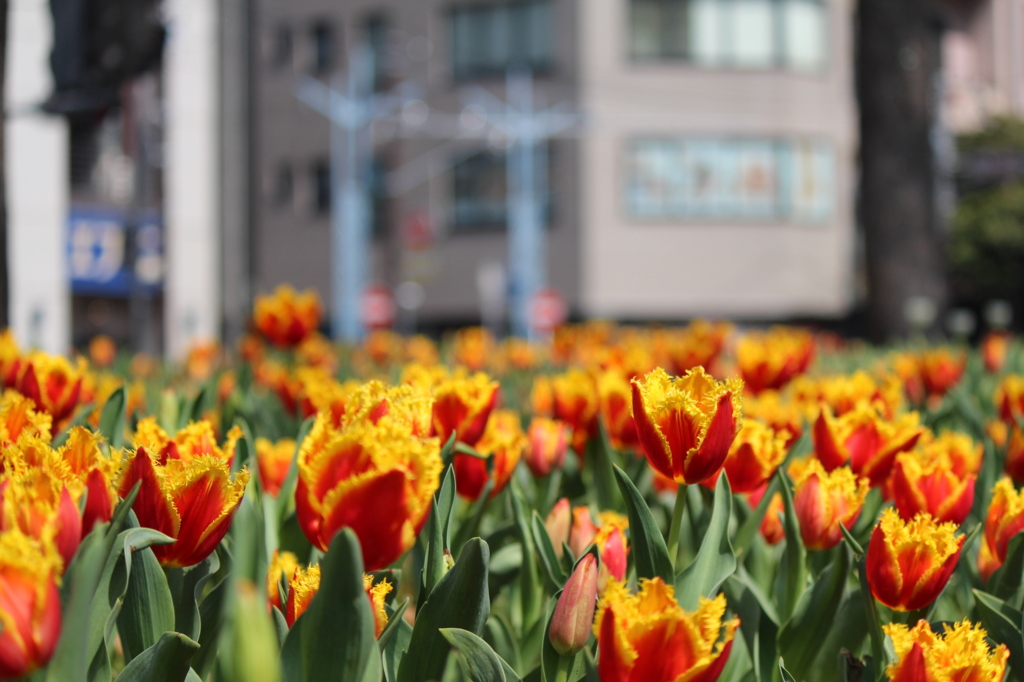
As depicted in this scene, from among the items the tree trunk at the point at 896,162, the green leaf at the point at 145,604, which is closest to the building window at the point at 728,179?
the tree trunk at the point at 896,162

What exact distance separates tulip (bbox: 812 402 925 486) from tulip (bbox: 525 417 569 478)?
384 millimetres

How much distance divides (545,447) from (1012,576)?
658 mm

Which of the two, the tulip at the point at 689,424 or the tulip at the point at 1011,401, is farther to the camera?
the tulip at the point at 1011,401

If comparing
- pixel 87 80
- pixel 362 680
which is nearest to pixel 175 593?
pixel 362 680

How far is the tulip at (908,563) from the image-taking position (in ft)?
3.41

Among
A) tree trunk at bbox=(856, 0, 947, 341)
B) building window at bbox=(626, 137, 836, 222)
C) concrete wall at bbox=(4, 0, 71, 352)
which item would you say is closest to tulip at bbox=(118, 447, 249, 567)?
tree trunk at bbox=(856, 0, 947, 341)

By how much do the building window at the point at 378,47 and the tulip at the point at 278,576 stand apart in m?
32.2

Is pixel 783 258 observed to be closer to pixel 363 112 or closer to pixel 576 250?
pixel 576 250

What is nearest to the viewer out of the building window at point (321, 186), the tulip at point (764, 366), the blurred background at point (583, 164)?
the tulip at point (764, 366)

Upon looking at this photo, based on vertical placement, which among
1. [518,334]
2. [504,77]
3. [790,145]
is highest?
[504,77]

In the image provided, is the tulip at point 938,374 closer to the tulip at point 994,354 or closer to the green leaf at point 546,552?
the tulip at point 994,354

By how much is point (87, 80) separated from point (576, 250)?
25.7m

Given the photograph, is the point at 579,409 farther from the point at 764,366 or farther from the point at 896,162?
the point at 896,162

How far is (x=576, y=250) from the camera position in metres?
29.2
